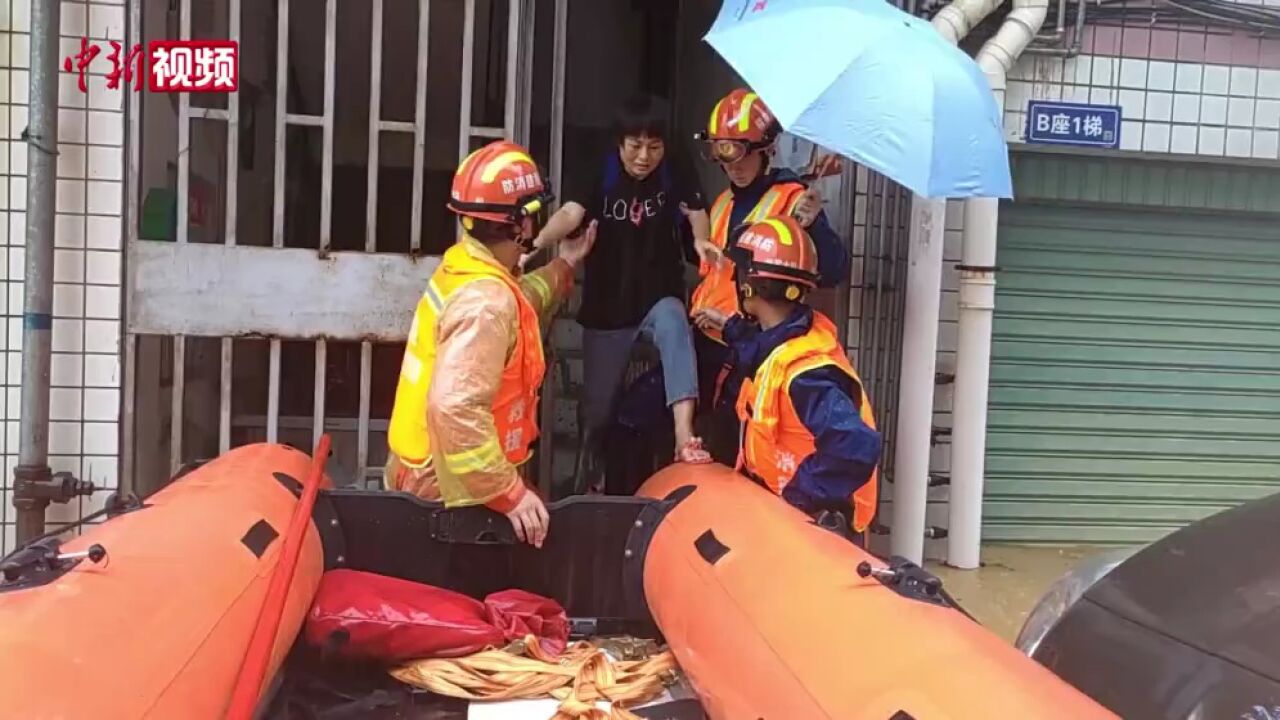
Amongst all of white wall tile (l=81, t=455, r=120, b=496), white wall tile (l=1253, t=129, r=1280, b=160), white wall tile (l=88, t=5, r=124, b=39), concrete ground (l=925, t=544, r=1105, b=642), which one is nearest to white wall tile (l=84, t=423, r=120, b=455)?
white wall tile (l=81, t=455, r=120, b=496)

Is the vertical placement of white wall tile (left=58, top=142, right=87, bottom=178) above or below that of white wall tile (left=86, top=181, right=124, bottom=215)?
above

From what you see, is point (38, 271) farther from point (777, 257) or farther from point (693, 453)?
point (777, 257)

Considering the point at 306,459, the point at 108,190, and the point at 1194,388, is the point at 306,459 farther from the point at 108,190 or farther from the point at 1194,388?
the point at 1194,388

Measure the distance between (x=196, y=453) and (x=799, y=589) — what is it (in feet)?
12.6

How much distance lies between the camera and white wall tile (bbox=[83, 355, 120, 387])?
432 centimetres

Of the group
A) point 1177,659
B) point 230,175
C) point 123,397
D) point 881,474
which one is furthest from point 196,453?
point 1177,659

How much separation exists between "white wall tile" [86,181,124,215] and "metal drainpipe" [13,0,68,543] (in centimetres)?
16

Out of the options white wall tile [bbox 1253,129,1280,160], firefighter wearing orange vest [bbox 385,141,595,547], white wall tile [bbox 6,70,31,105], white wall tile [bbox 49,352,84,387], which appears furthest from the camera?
white wall tile [bbox 1253,129,1280,160]

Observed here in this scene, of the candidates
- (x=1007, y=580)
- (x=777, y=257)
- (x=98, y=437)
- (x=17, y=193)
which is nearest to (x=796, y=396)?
(x=777, y=257)

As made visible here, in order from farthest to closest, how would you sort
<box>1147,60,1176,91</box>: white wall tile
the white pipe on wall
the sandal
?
<box>1147,60,1176,91</box>: white wall tile
the white pipe on wall
the sandal

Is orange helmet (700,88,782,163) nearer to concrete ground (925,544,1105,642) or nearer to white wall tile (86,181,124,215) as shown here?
concrete ground (925,544,1105,642)

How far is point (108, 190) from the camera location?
4.28m

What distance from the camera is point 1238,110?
5312mm

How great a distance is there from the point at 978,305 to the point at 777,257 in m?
1.90
